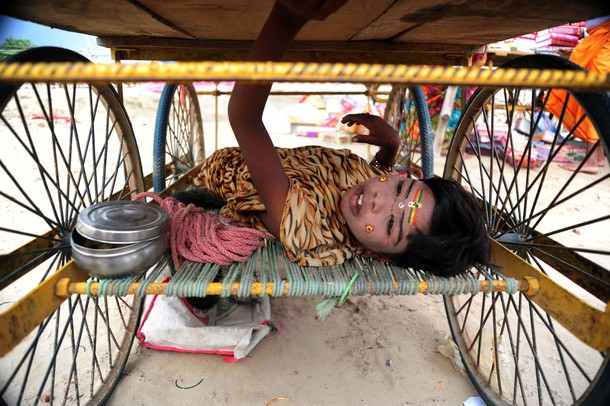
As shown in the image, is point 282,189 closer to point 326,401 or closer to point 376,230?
point 376,230

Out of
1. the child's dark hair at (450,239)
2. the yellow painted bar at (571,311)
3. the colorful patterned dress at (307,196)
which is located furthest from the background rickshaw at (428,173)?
the colorful patterned dress at (307,196)

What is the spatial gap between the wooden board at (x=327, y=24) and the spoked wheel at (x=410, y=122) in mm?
509

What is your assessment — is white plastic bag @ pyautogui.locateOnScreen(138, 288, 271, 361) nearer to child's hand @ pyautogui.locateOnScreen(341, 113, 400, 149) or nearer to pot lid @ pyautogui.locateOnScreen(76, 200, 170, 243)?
pot lid @ pyautogui.locateOnScreen(76, 200, 170, 243)

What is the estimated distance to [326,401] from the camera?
1684 mm

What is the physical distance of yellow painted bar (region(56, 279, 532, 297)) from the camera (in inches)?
43.8

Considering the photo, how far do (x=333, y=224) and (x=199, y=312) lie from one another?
3.22 ft

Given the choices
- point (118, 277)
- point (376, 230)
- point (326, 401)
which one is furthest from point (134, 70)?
point (326, 401)

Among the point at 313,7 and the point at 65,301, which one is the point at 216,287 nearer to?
the point at 313,7

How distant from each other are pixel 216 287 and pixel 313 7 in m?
0.80

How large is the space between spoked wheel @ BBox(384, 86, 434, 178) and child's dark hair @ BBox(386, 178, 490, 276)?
128 cm

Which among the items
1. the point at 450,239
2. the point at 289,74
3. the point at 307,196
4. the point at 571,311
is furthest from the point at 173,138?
the point at 571,311

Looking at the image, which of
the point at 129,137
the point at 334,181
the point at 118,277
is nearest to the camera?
the point at 118,277

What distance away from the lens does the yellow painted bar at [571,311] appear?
103 centimetres

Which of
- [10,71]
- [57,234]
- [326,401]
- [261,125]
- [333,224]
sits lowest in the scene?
[326,401]
